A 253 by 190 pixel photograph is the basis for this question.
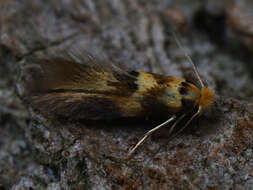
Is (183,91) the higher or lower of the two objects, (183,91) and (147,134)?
the higher

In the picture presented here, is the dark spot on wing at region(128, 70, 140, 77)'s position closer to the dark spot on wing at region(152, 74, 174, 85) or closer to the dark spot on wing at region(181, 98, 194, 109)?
the dark spot on wing at region(152, 74, 174, 85)

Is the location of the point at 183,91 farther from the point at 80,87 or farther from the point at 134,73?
the point at 80,87

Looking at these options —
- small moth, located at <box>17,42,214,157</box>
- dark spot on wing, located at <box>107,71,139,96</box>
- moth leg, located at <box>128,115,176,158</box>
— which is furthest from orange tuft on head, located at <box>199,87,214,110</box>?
dark spot on wing, located at <box>107,71,139,96</box>

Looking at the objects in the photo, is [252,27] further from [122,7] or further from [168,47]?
[122,7]

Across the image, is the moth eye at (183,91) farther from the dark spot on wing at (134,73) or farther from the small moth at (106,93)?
the dark spot on wing at (134,73)

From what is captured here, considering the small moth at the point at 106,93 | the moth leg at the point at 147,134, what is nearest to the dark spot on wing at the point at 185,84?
the small moth at the point at 106,93

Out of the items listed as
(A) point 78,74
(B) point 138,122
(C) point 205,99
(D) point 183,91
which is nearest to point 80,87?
(A) point 78,74
